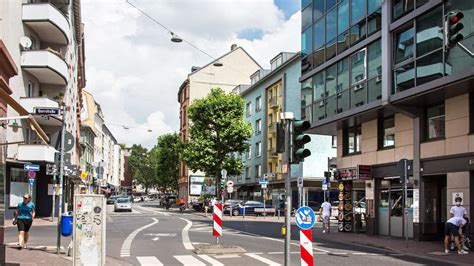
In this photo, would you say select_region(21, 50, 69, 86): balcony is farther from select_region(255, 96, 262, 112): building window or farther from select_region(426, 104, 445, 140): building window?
select_region(255, 96, 262, 112): building window

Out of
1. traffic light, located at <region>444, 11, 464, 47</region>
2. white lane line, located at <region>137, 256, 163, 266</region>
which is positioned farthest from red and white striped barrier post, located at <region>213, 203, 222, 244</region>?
traffic light, located at <region>444, 11, 464, 47</region>

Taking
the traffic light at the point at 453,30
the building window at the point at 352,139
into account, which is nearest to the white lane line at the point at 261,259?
the traffic light at the point at 453,30

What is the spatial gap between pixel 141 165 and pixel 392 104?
140391 mm

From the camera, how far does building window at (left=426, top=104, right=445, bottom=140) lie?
65.2 ft

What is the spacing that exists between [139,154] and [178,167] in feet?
250

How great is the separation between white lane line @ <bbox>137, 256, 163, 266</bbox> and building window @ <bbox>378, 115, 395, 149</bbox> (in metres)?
12.6

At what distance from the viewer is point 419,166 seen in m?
20.7

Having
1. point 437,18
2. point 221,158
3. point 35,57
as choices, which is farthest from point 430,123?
point 221,158

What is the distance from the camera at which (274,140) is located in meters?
53.6

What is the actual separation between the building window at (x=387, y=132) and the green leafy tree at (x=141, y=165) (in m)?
130

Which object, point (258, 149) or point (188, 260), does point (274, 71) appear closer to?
point (258, 149)

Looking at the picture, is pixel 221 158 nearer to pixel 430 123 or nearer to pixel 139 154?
pixel 430 123

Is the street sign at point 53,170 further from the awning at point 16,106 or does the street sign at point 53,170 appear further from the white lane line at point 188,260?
the awning at point 16,106

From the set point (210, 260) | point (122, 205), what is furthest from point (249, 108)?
point (210, 260)
